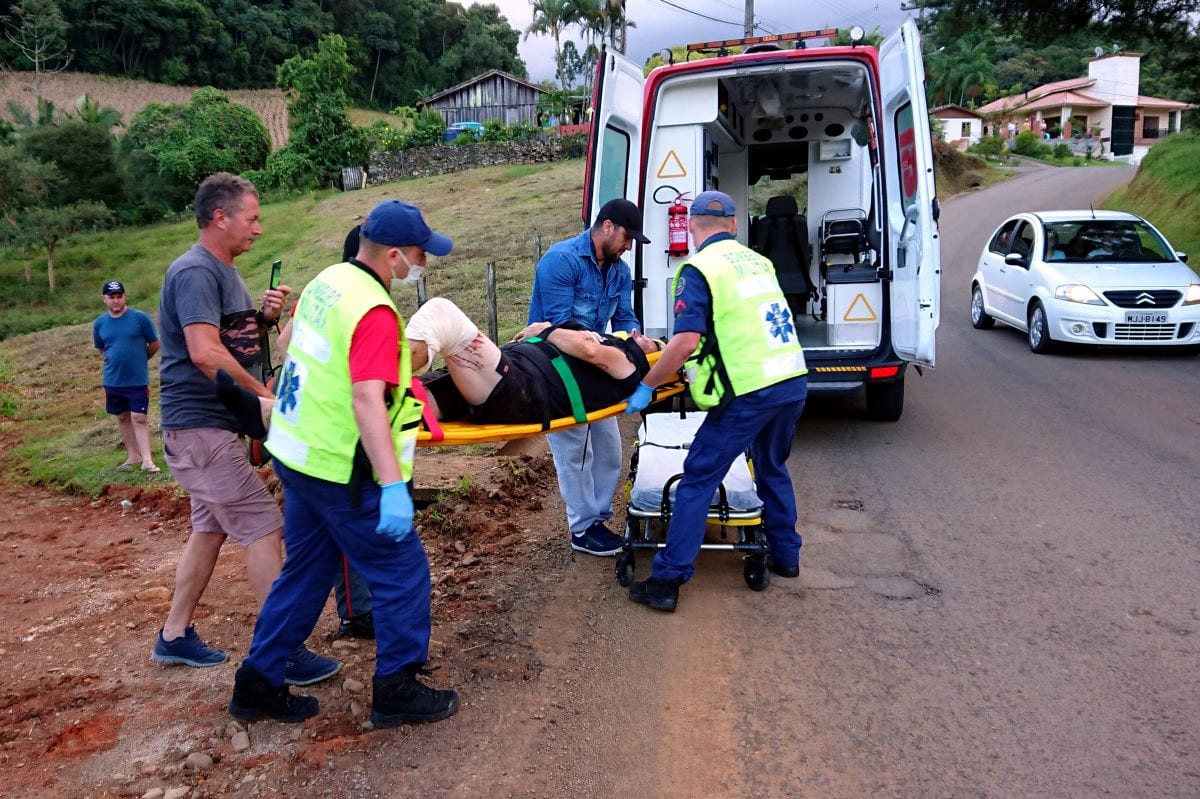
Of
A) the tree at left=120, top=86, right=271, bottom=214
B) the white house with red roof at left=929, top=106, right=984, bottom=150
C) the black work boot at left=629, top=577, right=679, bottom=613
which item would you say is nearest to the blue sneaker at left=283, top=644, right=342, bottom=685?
the black work boot at left=629, top=577, right=679, bottom=613

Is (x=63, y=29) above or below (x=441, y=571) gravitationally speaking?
above

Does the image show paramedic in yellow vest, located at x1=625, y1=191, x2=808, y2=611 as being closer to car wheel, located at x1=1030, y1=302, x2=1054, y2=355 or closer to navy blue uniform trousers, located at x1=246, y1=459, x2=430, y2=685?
navy blue uniform trousers, located at x1=246, y1=459, x2=430, y2=685

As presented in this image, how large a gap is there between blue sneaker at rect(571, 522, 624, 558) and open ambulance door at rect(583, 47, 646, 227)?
240 cm

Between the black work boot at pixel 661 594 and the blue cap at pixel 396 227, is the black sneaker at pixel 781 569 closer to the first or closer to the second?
the black work boot at pixel 661 594

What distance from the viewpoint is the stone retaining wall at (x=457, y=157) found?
3422 centimetres

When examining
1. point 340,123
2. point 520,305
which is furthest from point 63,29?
point 520,305

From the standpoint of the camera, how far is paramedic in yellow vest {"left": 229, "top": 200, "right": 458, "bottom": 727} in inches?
117

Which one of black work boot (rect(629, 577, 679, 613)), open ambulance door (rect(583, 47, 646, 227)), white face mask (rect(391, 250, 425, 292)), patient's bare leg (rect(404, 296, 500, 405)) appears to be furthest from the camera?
open ambulance door (rect(583, 47, 646, 227))

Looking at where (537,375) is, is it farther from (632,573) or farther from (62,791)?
(62,791)

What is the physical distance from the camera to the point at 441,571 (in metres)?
4.89

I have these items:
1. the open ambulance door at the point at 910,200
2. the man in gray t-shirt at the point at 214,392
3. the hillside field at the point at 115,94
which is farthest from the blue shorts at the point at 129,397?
the hillside field at the point at 115,94

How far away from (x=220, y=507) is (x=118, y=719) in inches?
33.6

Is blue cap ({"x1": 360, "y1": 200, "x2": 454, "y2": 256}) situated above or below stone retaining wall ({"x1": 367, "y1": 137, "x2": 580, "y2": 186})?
below

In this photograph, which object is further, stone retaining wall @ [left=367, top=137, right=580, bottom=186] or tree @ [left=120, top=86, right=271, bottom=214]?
tree @ [left=120, top=86, right=271, bottom=214]
